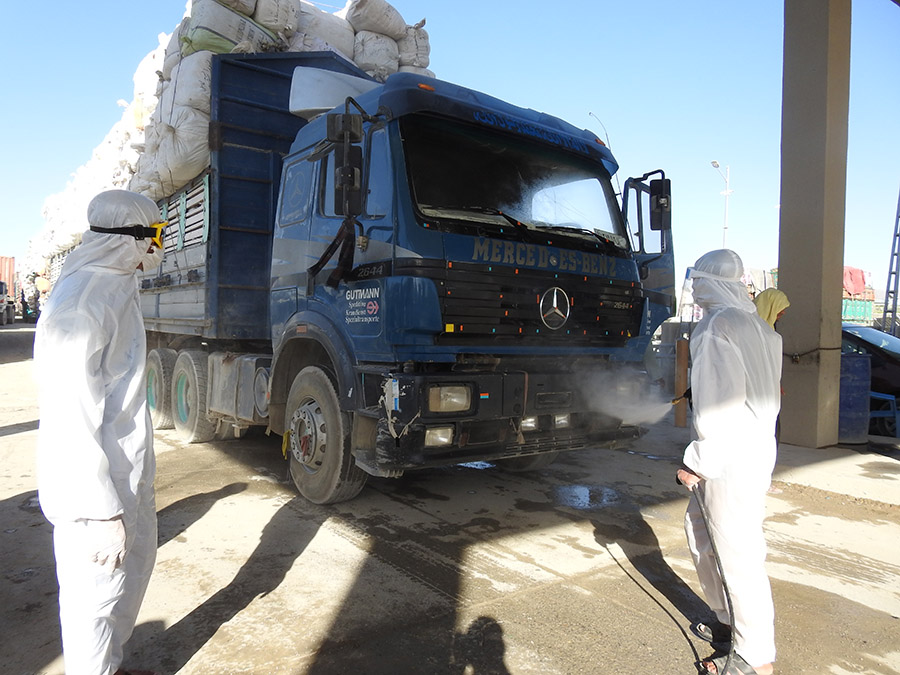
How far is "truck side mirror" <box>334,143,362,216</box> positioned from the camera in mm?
3980

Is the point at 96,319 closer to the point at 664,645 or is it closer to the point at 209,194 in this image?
the point at 664,645

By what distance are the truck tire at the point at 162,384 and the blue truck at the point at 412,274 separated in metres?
1.73

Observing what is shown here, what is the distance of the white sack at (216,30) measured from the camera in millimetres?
5953

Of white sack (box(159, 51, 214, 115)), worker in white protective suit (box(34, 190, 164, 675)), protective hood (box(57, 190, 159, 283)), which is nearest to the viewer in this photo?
worker in white protective suit (box(34, 190, 164, 675))

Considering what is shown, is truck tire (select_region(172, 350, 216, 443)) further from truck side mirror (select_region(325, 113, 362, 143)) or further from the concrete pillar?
the concrete pillar

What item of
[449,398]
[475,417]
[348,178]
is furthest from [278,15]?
[475,417]

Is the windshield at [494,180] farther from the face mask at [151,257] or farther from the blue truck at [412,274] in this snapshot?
the face mask at [151,257]

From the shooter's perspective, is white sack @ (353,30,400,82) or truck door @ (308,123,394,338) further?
white sack @ (353,30,400,82)

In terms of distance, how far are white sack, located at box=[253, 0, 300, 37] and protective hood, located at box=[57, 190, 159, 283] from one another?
15.2 ft

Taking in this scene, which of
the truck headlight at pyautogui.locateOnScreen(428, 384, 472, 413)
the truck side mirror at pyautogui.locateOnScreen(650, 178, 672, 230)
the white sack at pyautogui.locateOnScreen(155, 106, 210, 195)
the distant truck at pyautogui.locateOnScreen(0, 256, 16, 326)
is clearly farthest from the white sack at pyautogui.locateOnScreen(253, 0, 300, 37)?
the distant truck at pyautogui.locateOnScreen(0, 256, 16, 326)

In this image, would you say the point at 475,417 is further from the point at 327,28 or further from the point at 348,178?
the point at 327,28

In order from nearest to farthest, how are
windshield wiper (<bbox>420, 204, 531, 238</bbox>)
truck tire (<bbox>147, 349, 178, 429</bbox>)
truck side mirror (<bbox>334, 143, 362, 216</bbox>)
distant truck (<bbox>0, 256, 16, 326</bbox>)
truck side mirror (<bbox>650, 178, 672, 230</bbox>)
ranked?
1. truck side mirror (<bbox>334, 143, 362, 216</bbox>)
2. windshield wiper (<bbox>420, 204, 531, 238</bbox>)
3. truck side mirror (<bbox>650, 178, 672, 230</bbox>)
4. truck tire (<bbox>147, 349, 178, 429</bbox>)
5. distant truck (<bbox>0, 256, 16, 326</bbox>)

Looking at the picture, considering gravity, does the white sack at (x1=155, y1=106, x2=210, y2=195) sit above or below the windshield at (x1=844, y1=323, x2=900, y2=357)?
above

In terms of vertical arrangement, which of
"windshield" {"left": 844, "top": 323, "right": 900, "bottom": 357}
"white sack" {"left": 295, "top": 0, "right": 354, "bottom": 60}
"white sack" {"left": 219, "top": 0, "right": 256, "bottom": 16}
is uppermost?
"white sack" {"left": 295, "top": 0, "right": 354, "bottom": 60}
